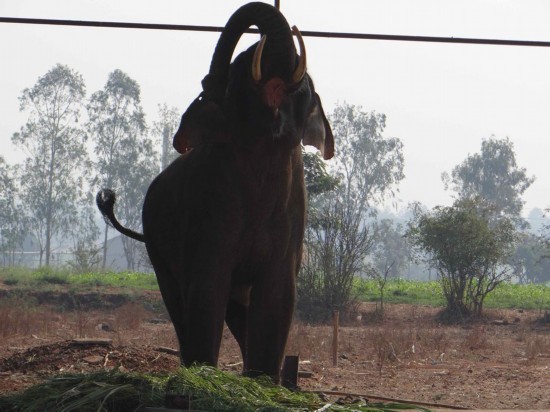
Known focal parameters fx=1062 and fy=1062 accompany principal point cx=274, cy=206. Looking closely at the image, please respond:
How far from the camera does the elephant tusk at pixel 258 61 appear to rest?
506 cm

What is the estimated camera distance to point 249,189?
18.5 ft

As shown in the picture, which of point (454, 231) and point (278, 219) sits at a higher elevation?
point (454, 231)

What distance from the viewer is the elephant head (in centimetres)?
525

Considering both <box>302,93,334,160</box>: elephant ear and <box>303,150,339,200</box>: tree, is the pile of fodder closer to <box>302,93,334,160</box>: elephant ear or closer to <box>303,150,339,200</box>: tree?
<box>302,93,334,160</box>: elephant ear

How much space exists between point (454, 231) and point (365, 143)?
43.8 m

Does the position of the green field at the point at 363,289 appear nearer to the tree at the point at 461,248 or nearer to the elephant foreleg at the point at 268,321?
the tree at the point at 461,248

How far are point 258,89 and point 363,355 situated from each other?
10969 millimetres

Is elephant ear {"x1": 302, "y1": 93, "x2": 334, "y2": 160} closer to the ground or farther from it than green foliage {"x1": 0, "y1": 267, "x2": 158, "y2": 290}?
closer to the ground

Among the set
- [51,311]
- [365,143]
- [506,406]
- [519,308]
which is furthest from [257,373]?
[365,143]

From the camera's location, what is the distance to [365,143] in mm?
72375

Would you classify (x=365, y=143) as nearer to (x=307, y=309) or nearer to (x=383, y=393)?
(x=307, y=309)

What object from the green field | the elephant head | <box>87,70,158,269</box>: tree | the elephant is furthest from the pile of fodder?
<box>87,70,158,269</box>: tree

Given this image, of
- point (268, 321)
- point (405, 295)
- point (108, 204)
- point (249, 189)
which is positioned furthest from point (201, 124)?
point (405, 295)

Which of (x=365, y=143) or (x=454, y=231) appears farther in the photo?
(x=365, y=143)
